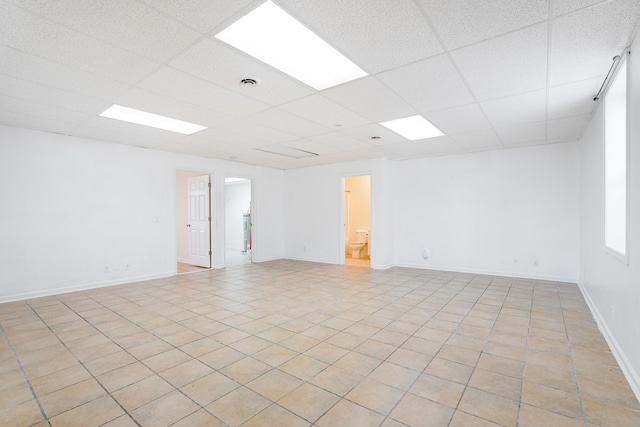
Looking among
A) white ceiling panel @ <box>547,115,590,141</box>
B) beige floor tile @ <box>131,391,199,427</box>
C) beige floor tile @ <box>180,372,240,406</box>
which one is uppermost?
white ceiling panel @ <box>547,115,590,141</box>

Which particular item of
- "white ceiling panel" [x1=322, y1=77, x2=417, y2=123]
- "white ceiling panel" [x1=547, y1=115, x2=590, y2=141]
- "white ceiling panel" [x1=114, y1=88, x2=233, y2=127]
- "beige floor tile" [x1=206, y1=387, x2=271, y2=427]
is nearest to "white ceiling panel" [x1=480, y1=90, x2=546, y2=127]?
"white ceiling panel" [x1=547, y1=115, x2=590, y2=141]

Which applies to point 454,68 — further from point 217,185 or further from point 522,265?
point 217,185

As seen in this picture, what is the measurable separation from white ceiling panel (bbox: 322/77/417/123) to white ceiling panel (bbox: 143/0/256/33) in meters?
1.29

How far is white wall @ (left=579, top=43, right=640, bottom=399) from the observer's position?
2043 mm

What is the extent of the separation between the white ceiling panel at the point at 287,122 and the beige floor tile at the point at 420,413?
3.10m

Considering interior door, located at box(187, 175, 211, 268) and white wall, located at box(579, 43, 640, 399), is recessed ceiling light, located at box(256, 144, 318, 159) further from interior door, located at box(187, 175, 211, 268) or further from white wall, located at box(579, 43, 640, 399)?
white wall, located at box(579, 43, 640, 399)

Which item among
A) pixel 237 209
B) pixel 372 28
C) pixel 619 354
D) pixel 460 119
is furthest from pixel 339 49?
pixel 237 209

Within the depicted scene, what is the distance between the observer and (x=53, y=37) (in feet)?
6.82

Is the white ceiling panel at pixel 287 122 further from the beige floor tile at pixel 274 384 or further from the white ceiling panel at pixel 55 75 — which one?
the beige floor tile at pixel 274 384

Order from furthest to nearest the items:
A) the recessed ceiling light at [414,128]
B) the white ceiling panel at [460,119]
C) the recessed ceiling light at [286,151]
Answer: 1. the recessed ceiling light at [286,151]
2. the recessed ceiling light at [414,128]
3. the white ceiling panel at [460,119]

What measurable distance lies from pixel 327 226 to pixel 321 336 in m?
4.54

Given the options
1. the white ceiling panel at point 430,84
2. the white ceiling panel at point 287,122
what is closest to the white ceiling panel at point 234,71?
the white ceiling panel at point 287,122

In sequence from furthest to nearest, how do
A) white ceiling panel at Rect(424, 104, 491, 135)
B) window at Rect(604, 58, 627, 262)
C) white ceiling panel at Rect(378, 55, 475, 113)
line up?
white ceiling panel at Rect(424, 104, 491, 135), window at Rect(604, 58, 627, 262), white ceiling panel at Rect(378, 55, 475, 113)

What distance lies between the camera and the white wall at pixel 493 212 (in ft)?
Result: 17.1
